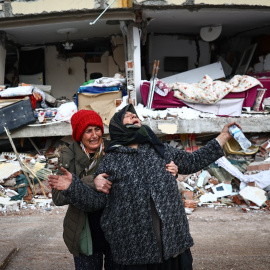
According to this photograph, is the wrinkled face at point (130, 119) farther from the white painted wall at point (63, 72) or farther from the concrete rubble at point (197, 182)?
the white painted wall at point (63, 72)

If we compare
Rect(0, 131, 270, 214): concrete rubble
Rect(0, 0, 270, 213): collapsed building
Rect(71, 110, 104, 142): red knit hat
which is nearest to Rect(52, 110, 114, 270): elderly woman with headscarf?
Rect(71, 110, 104, 142): red knit hat

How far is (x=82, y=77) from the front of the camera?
1124cm

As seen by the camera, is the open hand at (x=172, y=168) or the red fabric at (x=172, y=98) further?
the red fabric at (x=172, y=98)

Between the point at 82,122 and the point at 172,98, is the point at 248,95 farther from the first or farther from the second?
the point at 82,122

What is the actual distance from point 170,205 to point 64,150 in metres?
0.93

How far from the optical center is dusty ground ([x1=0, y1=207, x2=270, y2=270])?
3.80 m

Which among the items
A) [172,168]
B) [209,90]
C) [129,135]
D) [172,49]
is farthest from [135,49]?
[172,168]

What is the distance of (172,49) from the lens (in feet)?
36.6

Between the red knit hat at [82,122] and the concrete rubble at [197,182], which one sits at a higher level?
the red knit hat at [82,122]

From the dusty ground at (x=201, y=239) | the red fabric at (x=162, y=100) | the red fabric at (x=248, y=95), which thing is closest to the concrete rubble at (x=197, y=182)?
the dusty ground at (x=201, y=239)

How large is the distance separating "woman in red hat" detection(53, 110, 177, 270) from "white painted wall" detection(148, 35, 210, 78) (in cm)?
871

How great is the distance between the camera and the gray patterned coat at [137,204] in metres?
2.08

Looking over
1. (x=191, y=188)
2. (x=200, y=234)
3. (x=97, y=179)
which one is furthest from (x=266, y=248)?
(x=97, y=179)

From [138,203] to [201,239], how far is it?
2789 millimetres
